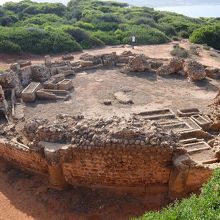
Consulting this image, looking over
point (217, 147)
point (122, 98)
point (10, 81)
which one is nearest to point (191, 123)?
point (217, 147)

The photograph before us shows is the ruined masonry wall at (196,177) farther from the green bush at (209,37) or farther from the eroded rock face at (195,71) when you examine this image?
the green bush at (209,37)

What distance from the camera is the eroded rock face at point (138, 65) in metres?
21.8

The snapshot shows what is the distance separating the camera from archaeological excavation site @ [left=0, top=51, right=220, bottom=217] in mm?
10766

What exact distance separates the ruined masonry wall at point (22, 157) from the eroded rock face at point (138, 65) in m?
11.2

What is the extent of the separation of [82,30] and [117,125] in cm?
2531

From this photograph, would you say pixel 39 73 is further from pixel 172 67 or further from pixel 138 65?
pixel 172 67

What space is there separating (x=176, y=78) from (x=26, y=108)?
937 cm

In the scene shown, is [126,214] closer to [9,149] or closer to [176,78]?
[9,149]

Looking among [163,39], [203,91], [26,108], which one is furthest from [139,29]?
[26,108]

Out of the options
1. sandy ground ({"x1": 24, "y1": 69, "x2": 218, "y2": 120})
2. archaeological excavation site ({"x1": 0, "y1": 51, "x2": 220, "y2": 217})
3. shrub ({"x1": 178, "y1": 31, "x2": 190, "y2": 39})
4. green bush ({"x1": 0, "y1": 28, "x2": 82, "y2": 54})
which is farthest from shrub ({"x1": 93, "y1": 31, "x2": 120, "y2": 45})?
sandy ground ({"x1": 24, "y1": 69, "x2": 218, "y2": 120})

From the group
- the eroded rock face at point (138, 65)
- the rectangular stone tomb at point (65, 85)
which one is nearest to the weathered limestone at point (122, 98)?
the rectangular stone tomb at point (65, 85)

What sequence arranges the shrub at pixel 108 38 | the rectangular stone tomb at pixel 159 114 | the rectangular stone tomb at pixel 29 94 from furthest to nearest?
the shrub at pixel 108 38, the rectangular stone tomb at pixel 29 94, the rectangular stone tomb at pixel 159 114

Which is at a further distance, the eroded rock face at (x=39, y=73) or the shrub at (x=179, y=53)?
the shrub at (x=179, y=53)

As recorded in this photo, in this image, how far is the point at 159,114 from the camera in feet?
53.3
